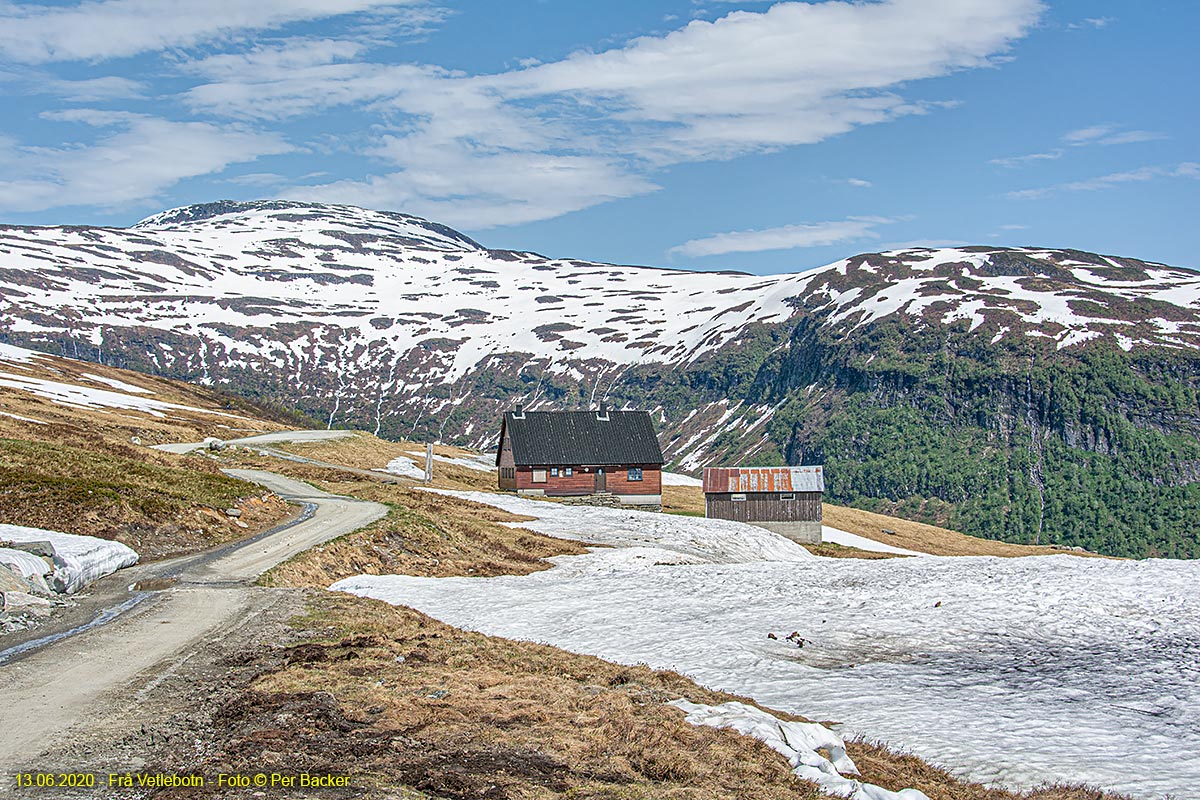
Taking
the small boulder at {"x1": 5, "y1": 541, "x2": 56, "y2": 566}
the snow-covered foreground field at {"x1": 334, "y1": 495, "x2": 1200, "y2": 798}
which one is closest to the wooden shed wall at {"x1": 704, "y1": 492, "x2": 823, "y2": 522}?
the snow-covered foreground field at {"x1": 334, "y1": 495, "x2": 1200, "y2": 798}

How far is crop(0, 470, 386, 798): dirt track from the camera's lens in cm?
1373

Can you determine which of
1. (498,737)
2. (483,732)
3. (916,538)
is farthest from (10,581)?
(916,538)

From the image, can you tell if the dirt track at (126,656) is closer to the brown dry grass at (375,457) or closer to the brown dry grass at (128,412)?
the brown dry grass at (128,412)

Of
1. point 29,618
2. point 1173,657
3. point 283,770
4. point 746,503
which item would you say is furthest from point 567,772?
point 746,503

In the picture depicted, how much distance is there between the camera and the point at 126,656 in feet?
63.5

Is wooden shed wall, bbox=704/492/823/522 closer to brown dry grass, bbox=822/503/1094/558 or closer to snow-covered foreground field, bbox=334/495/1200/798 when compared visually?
brown dry grass, bbox=822/503/1094/558

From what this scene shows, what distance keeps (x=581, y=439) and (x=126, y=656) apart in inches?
3127

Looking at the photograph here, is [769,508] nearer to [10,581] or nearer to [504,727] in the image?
[10,581]

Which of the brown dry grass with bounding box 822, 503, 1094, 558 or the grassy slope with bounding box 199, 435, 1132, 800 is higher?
the grassy slope with bounding box 199, 435, 1132, 800

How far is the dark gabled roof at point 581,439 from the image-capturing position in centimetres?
9575

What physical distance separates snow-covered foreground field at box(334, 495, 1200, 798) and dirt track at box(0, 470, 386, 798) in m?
5.40

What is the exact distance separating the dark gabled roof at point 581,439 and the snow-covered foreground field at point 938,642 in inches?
2060


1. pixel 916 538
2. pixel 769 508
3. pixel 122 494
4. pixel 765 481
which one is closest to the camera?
pixel 122 494

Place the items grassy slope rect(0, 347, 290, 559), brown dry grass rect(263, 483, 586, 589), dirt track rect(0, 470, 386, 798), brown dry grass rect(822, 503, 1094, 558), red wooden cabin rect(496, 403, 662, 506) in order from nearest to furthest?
dirt track rect(0, 470, 386, 798), grassy slope rect(0, 347, 290, 559), brown dry grass rect(263, 483, 586, 589), red wooden cabin rect(496, 403, 662, 506), brown dry grass rect(822, 503, 1094, 558)
